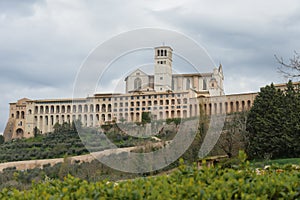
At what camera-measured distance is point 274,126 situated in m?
21.7

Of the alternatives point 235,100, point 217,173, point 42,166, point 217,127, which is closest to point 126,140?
point 42,166

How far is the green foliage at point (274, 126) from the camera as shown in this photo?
21000 mm

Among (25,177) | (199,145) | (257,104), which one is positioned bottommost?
(25,177)

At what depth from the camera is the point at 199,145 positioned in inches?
854

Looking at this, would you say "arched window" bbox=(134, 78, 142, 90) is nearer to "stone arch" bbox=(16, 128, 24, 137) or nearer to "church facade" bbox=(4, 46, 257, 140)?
"church facade" bbox=(4, 46, 257, 140)

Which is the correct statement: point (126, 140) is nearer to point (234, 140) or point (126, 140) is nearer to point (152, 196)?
point (234, 140)

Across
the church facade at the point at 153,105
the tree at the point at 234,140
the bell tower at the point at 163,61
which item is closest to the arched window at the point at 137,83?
the bell tower at the point at 163,61

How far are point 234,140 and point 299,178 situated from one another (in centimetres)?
2000

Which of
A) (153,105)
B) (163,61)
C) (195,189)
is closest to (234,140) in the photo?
(163,61)

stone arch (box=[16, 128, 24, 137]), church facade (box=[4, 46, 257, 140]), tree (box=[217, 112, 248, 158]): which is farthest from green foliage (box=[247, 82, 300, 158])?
stone arch (box=[16, 128, 24, 137])

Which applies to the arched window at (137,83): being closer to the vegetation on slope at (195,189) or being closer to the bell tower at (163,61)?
the bell tower at (163,61)

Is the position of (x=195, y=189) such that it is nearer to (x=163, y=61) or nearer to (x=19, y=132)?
(x=163, y=61)

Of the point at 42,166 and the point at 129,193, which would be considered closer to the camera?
the point at 129,193

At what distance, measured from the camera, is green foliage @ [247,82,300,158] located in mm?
21000
